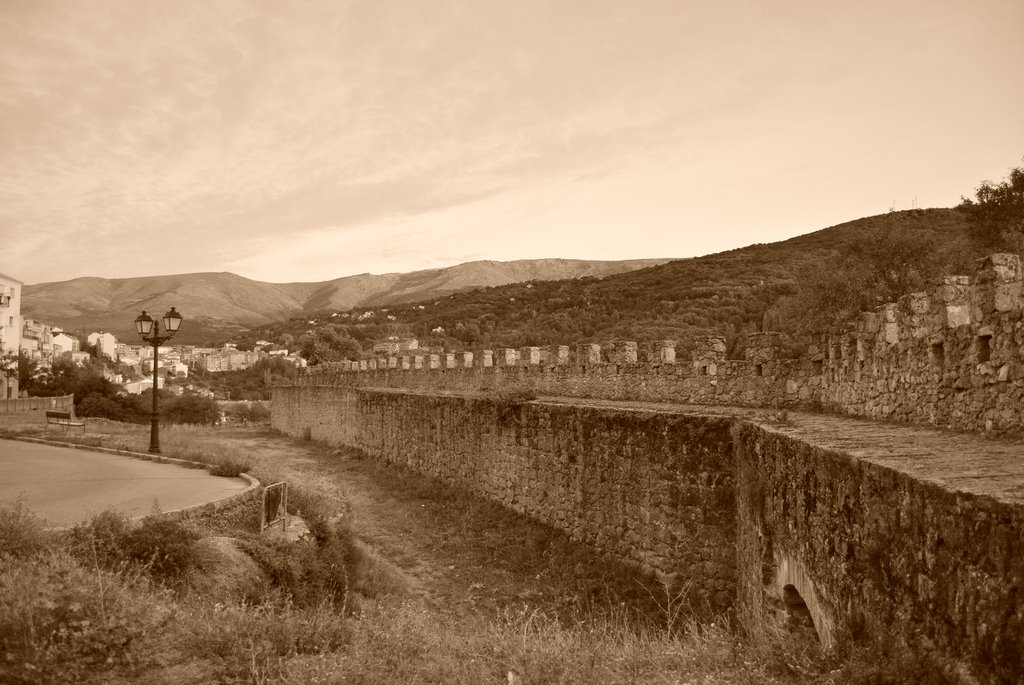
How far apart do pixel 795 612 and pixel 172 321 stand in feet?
43.5

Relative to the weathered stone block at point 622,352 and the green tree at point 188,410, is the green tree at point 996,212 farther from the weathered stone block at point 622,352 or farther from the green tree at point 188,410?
the green tree at point 188,410

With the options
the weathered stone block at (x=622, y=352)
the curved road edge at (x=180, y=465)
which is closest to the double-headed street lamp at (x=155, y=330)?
the curved road edge at (x=180, y=465)

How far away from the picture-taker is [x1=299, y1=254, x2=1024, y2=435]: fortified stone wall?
4980 millimetres

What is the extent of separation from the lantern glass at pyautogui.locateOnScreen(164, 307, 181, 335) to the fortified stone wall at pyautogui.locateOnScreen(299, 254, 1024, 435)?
6.98m

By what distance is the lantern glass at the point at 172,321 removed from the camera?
50.6 feet

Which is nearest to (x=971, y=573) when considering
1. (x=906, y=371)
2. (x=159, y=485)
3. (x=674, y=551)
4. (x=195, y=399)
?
(x=906, y=371)

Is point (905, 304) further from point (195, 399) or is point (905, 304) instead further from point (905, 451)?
point (195, 399)

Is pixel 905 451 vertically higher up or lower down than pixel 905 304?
lower down

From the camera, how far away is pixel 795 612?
18.4ft

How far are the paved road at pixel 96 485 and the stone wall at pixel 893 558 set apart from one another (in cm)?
626

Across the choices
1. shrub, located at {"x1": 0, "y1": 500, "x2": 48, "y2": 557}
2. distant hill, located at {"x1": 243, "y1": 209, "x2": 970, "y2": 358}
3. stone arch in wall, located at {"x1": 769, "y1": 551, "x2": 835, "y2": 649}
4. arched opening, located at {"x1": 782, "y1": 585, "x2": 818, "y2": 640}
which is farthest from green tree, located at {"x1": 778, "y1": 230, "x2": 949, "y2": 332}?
shrub, located at {"x1": 0, "y1": 500, "x2": 48, "y2": 557}

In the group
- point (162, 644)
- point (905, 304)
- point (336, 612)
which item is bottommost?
point (336, 612)

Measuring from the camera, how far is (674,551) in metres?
8.63

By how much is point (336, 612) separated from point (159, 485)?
465cm
